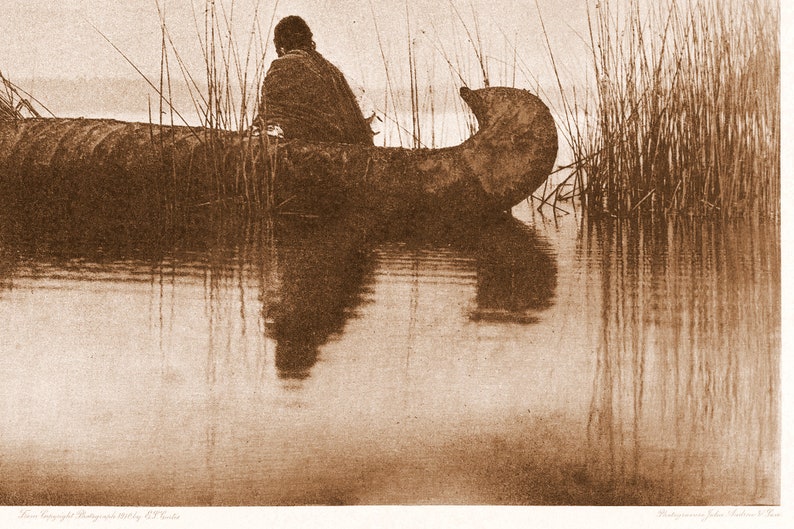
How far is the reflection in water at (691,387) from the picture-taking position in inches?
82.1

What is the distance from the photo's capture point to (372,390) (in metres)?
2.09

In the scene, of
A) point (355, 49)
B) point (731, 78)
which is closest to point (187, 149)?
point (355, 49)

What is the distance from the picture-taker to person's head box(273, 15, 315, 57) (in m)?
4.21

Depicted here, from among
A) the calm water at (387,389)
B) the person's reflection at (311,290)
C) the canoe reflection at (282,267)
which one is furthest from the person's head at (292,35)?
the calm water at (387,389)

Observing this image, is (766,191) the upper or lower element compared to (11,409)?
upper

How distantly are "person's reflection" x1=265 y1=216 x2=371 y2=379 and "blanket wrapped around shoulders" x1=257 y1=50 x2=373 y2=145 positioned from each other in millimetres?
759

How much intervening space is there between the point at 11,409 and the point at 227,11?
80.1 inches

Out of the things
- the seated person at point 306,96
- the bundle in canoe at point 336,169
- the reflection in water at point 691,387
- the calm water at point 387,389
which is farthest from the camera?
the seated person at point 306,96

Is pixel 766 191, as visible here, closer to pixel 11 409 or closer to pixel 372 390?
pixel 372 390

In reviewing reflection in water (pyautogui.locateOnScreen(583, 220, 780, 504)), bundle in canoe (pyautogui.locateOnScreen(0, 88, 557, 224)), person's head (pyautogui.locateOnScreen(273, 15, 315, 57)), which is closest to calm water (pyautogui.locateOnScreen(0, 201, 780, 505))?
reflection in water (pyautogui.locateOnScreen(583, 220, 780, 504))

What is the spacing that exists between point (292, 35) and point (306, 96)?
266 mm

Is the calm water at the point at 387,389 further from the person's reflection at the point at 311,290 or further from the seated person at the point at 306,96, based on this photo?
the seated person at the point at 306,96

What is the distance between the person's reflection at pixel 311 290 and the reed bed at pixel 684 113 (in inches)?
46.1
